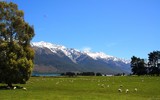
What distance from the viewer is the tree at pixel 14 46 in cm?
6338

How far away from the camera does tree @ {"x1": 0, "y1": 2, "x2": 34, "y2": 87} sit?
63.4 metres

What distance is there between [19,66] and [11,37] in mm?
6016

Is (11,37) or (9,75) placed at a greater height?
(11,37)

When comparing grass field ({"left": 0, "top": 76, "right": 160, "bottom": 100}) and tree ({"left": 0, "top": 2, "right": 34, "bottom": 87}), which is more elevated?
tree ({"left": 0, "top": 2, "right": 34, "bottom": 87})

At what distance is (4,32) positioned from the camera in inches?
2547

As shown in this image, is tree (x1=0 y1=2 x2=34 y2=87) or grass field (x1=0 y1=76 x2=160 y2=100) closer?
grass field (x1=0 y1=76 x2=160 y2=100)

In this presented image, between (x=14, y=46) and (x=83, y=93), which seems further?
(x=14, y=46)

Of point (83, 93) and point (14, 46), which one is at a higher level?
point (14, 46)

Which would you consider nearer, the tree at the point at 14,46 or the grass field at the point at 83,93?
the grass field at the point at 83,93

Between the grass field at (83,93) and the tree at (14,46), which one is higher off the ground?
the tree at (14,46)

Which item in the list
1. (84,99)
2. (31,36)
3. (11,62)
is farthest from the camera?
(31,36)

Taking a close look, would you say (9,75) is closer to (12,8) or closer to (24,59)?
(24,59)

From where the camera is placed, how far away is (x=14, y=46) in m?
64.4

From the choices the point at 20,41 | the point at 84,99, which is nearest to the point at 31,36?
the point at 20,41
